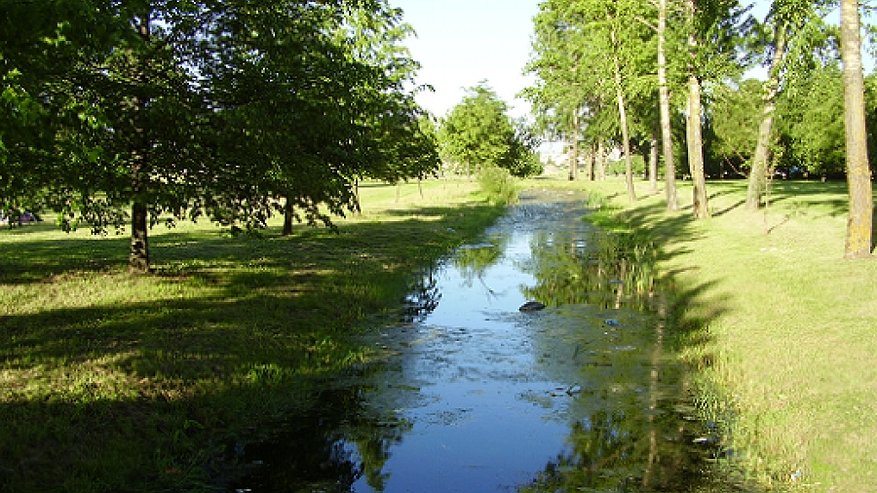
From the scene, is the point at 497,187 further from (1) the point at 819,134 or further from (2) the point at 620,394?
(2) the point at 620,394

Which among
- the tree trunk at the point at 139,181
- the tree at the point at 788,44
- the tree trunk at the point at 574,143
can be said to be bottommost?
the tree trunk at the point at 139,181

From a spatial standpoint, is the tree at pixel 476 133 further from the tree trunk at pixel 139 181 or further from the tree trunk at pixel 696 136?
the tree trunk at pixel 139 181

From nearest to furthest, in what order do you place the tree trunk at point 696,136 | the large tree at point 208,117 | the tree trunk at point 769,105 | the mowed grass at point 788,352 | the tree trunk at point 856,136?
the mowed grass at point 788,352 → the large tree at point 208,117 → the tree trunk at point 856,136 → the tree trunk at point 769,105 → the tree trunk at point 696,136

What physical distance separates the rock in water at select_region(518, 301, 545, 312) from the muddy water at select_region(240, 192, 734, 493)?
0.61ft

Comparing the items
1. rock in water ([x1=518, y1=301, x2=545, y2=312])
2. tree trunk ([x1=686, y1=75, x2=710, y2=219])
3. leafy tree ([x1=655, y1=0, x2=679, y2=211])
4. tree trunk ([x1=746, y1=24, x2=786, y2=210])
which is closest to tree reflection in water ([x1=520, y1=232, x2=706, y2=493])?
rock in water ([x1=518, y1=301, x2=545, y2=312])

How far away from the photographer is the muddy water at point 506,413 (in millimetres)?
7566

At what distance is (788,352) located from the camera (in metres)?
10.0

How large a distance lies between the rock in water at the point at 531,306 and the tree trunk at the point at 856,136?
7.19 m

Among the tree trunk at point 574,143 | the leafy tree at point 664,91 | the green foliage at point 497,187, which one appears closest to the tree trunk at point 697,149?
the leafy tree at point 664,91

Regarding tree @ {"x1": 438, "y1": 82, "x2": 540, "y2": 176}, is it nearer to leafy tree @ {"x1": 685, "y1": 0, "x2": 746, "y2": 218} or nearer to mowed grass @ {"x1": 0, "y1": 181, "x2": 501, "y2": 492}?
leafy tree @ {"x1": 685, "y1": 0, "x2": 746, "y2": 218}

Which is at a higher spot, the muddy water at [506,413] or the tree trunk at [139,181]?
the tree trunk at [139,181]

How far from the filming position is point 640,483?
23.6ft

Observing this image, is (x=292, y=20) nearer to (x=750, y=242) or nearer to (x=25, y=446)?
(x=25, y=446)

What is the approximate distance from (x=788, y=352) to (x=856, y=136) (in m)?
8.25
